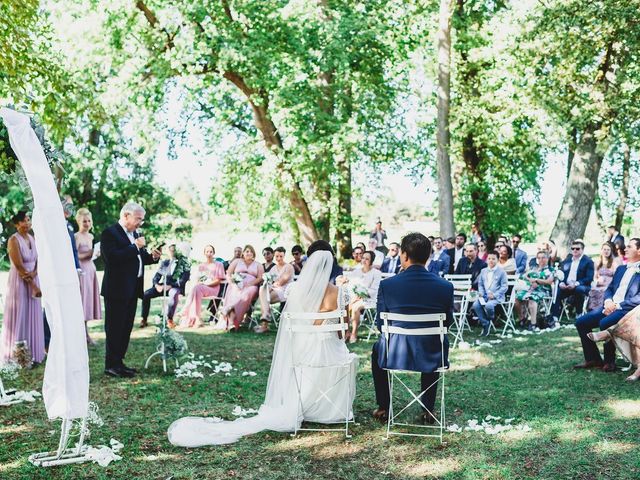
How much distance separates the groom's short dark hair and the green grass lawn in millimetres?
1501

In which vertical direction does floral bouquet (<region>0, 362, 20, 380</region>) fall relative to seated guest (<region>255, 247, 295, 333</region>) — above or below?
below

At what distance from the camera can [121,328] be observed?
7.77m

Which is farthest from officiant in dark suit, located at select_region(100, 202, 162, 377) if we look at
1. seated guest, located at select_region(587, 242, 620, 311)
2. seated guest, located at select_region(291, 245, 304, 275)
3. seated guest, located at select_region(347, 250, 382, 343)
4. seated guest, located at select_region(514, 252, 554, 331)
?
seated guest, located at select_region(587, 242, 620, 311)

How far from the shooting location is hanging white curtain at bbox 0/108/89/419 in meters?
4.63

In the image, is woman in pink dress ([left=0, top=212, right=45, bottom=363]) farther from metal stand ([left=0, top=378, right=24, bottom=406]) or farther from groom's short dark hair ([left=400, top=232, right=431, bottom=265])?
groom's short dark hair ([left=400, top=232, right=431, bottom=265])

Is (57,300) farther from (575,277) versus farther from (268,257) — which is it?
(575,277)

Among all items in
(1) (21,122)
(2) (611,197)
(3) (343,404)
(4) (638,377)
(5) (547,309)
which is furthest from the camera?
(2) (611,197)

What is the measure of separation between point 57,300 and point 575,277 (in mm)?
10419

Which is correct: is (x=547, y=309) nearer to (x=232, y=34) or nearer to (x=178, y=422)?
(x=178, y=422)

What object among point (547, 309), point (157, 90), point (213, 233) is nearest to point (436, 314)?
point (547, 309)

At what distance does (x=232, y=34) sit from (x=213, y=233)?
112 feet

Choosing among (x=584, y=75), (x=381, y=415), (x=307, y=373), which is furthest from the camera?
(x=584, y=75)

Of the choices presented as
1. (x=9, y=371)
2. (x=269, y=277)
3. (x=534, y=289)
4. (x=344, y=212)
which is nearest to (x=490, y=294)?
(x=534, y=289)

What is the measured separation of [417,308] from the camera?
5.62 metres
